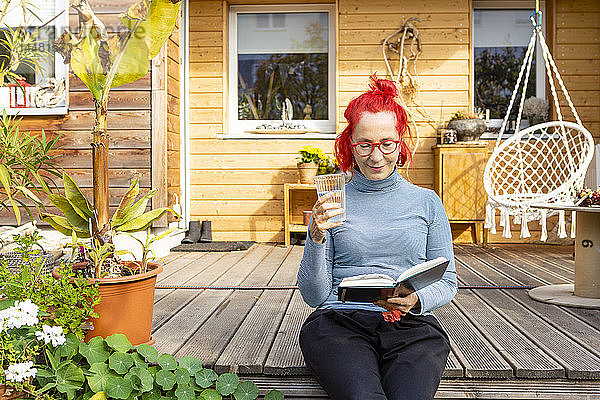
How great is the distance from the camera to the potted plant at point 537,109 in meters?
5.21

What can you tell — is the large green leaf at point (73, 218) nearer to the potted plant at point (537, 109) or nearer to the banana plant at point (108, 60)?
the banana plant at point (108, 60)

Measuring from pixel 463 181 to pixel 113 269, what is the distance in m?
3.62

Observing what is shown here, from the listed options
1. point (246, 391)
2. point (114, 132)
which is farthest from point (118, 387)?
point (114, 132)

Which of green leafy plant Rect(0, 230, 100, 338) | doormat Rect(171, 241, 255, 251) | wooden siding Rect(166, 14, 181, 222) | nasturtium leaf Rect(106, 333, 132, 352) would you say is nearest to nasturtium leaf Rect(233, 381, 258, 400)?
nasturtium leaf Rect(106, 333, 132, 352)

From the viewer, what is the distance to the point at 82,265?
2.00 m

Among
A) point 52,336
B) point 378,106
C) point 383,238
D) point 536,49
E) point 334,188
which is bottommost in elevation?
point 52,336

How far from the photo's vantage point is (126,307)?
1.89 m

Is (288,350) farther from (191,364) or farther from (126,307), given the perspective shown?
(126,307)

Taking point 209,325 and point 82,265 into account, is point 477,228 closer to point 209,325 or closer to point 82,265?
point 209,325

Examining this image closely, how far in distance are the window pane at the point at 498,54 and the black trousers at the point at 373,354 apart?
4122 mm

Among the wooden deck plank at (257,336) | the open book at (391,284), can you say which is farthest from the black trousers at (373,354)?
the wooden deck plank at (257,336)

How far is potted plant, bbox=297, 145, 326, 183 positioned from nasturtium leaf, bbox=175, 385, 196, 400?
344 cm

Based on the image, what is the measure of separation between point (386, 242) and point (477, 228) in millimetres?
3814

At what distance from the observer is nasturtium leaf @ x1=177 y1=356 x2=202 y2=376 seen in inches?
71.4
